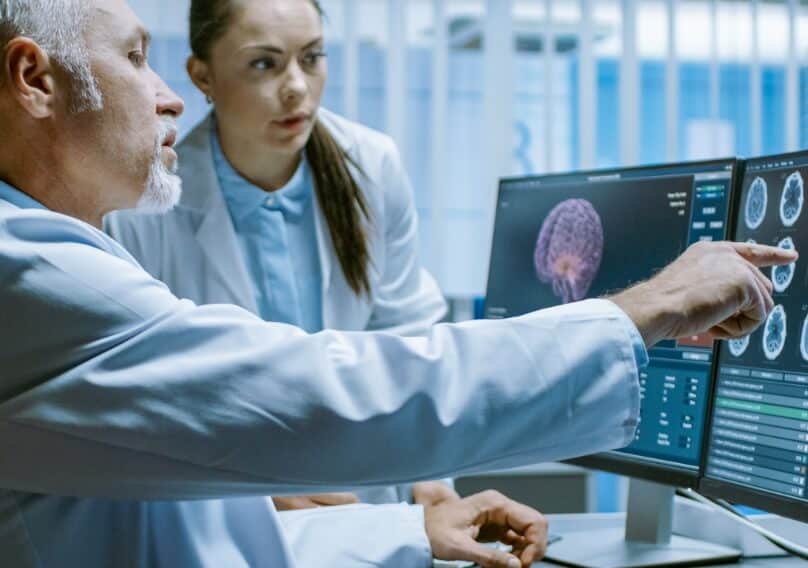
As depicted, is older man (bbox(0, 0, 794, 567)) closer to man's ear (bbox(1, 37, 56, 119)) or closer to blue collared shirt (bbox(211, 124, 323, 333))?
man's ear (bbox(1, 37, 56, 119))

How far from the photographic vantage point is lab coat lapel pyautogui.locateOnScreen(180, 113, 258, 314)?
1.84m

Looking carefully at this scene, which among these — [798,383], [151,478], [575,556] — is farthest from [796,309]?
[151,478]

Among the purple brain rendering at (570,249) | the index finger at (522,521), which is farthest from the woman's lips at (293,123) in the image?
the index finger at (522,521)

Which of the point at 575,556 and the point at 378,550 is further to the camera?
the point at 575,556

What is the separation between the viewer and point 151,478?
862 mm

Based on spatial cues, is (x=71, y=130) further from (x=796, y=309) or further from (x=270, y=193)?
(x=270, y=193)

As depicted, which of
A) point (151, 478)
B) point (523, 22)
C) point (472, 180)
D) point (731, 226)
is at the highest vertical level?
point (523, 22)

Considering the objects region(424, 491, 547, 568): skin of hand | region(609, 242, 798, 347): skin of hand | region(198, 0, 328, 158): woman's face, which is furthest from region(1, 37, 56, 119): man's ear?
region(198, 0, 328, 158): woman's face

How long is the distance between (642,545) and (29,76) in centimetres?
90

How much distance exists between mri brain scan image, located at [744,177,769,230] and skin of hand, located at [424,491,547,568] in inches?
16.9

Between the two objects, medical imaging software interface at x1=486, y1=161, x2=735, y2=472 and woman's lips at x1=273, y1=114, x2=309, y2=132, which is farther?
woman's lips at x1=273, y1=114, x2=309, y2=132

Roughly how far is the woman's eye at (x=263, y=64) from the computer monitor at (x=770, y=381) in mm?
907

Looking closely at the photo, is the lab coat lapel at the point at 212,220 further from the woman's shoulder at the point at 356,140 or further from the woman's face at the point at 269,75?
the woman's shoulder at the point at 356,140

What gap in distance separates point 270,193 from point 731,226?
0.88m
